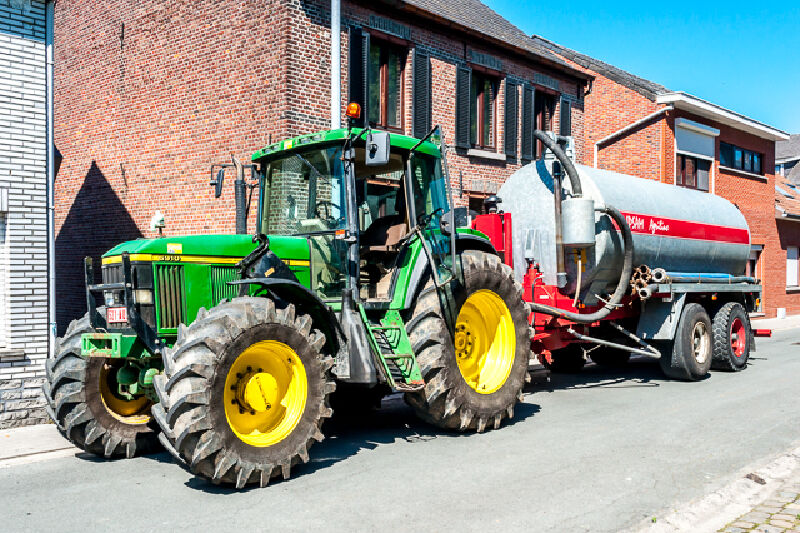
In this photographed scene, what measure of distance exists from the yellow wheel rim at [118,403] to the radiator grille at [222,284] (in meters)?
1.17

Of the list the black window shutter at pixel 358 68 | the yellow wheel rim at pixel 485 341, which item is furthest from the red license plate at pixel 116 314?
the black window shutter at pixel 358 68

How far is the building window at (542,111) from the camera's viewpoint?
19031mm

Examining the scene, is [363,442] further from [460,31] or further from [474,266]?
[460,31]

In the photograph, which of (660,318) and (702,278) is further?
(702,278)

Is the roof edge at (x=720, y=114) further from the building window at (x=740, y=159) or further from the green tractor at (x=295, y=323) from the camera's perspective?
the green tractor at (x=295, y=323)

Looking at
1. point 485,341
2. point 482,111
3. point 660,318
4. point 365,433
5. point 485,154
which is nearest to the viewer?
point 365,433

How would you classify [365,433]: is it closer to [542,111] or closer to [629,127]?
[542,111]

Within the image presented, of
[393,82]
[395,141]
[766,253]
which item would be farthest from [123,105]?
[766,253]

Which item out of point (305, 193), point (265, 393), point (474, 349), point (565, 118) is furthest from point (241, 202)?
point (565, 118)

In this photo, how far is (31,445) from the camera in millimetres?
7359

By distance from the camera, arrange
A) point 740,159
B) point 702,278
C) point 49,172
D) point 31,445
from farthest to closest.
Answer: point 740,159 < point 702,278 < point 49,172 < point 31,445

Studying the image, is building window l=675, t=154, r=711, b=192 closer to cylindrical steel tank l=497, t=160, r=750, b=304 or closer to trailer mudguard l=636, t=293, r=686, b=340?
cylindrical steel tank l=497, t=160, r=750, b=304

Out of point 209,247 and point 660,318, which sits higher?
point 209,247

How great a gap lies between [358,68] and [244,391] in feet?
31.6
